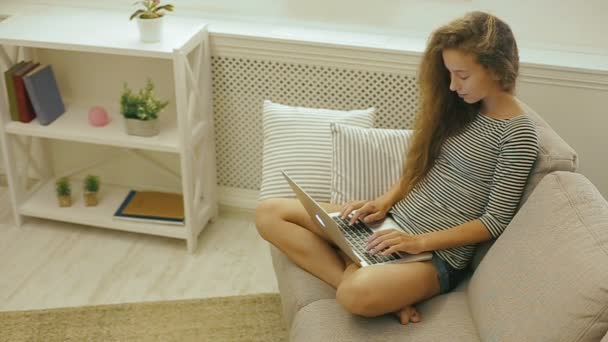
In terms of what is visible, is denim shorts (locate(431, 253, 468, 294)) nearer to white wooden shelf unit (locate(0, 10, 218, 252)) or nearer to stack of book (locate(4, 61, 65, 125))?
white wooden shelf unit (locate(0, 10, 218, 252))

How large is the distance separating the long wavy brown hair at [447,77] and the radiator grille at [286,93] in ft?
2.09

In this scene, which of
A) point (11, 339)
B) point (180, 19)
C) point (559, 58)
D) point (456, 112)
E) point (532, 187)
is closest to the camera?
point (532, 187)

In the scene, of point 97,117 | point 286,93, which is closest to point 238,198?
point 286,93

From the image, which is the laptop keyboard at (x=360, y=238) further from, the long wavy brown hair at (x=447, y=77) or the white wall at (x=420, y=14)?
the white wall at (x=420, y=14)

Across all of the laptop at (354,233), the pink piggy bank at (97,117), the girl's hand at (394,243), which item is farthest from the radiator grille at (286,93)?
the girl's hand at (394,243)

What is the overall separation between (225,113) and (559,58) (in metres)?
1.26

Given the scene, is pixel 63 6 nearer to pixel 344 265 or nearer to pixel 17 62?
pixel 17 62

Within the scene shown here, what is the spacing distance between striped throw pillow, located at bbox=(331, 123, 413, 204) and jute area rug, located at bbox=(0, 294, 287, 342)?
52 centimetres

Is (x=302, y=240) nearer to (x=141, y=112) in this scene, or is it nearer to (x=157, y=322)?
(x=157, y=322)

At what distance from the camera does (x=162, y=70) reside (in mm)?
2828

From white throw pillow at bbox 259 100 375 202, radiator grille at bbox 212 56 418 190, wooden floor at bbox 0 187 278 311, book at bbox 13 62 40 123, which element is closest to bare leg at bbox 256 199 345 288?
white throw pillow at bbox 259 100 375 202

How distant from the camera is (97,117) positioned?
2.70 metres

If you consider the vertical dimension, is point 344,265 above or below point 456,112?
below

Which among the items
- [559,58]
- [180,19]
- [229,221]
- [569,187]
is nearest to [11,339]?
[229,221]
